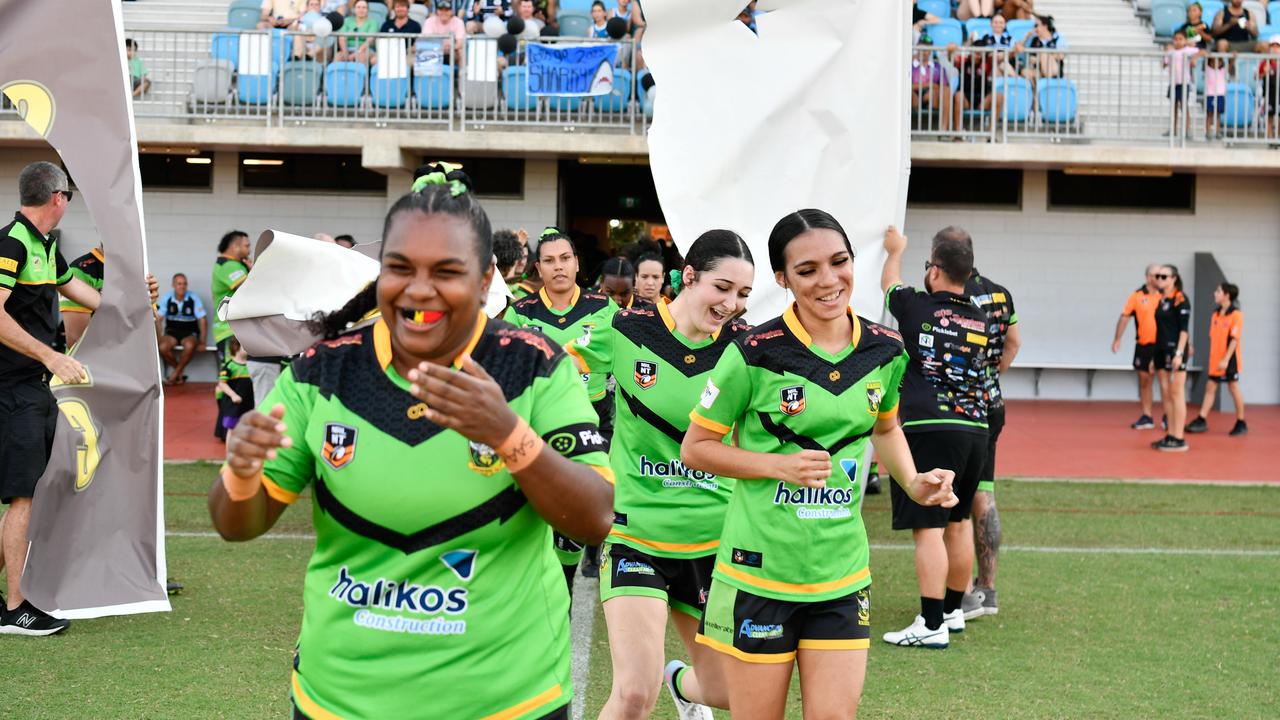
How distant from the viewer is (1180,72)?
2058 centimetres

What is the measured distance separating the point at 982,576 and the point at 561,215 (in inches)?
594

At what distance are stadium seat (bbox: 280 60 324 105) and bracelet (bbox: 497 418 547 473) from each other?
18268 mm

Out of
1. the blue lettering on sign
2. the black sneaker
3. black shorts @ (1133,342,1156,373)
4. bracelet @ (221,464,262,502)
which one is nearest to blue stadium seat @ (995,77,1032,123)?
black shorts @ (1133,342,1156,373)

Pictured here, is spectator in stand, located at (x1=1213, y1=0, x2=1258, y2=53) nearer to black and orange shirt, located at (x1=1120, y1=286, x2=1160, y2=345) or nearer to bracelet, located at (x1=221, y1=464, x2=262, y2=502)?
black and orange shirt, located at (x1=1120, y1=286, x2=1160, y2=345)

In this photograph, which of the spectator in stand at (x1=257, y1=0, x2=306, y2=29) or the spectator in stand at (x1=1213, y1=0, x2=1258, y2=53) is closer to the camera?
the spectator in stand at (x1=257, y1=0, x2=306, y2=29)

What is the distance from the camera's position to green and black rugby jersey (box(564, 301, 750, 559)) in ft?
17.1

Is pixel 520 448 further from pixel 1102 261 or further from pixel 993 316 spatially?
pixel 1102 261

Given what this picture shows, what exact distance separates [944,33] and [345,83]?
9396 millimetres

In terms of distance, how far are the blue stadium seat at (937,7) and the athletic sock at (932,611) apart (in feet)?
58.5

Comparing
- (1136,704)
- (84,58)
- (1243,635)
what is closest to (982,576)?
(1243,635)

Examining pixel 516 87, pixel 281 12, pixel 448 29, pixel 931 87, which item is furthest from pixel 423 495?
pixel 281 12

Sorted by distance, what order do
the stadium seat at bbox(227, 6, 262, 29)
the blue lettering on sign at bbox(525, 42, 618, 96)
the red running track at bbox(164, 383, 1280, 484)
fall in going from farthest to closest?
the stadium seat at bbox(227, 6, 262, 29)
the blue lettering on sign at bbox(525, 42, 618, 96)
the red running track at bbox(164, 383, 1280, 484)

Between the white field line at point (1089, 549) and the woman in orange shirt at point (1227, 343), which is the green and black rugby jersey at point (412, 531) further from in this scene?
the woman in orange shirt at point (1227, 343)

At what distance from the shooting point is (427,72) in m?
19.9
